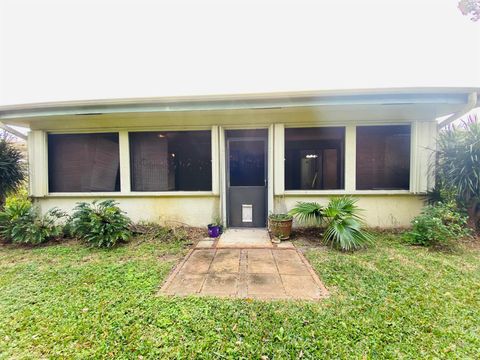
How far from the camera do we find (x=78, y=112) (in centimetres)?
400

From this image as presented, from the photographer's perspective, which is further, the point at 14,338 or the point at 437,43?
the point at 437,43

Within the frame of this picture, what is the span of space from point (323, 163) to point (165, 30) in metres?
8.69

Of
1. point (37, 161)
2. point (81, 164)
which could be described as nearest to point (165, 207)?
point (81, 164)

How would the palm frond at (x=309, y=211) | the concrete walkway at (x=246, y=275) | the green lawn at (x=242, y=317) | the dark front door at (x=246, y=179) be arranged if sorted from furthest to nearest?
the dark front door at (x=246, y=179), the palm frond at (x=309, y=211), the concrete walkway at (x=246, y=275), the green lawn at (x=242, y=317)

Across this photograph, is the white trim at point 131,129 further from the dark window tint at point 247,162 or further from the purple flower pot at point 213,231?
the purple flower pot at point 213,231

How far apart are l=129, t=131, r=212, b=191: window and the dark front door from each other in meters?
0.53

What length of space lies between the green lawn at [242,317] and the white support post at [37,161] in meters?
2.46

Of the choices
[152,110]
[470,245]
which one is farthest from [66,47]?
[470,245]

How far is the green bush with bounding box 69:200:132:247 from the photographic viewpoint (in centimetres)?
375

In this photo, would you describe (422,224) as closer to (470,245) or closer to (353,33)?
(470,245)

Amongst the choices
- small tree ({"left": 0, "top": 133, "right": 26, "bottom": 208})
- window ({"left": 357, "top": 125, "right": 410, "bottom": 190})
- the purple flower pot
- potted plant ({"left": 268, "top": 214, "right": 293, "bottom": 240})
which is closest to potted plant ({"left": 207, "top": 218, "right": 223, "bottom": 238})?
the purple flower pot

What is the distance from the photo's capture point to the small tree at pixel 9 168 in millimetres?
4484

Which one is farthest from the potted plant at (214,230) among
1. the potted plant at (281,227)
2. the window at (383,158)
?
the window at (383,158)

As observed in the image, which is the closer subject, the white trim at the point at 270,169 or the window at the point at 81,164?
the white trim at the point at 270,169
